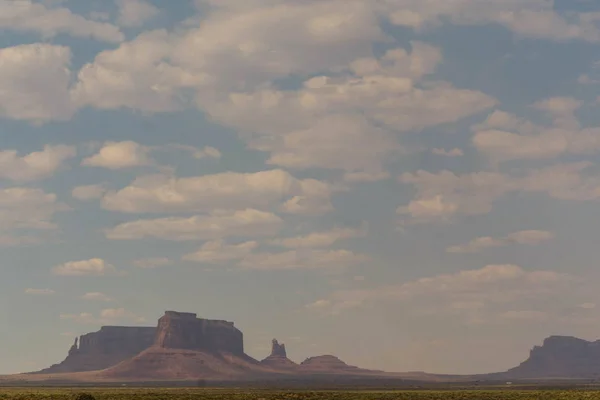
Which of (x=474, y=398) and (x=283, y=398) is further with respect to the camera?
(x=474, y=398)

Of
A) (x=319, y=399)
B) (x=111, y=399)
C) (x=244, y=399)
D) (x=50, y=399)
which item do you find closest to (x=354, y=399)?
(x=319, y=399)

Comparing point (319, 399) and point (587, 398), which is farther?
point (319, 399)

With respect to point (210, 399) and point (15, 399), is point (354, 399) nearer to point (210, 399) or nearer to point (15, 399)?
point (210, 399)

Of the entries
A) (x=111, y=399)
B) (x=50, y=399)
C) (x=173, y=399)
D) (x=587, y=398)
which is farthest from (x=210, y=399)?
(x=587, y=398)

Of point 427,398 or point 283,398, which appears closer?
point 283,398

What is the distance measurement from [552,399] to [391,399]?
30484 mm

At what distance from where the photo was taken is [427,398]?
161000 millimetres

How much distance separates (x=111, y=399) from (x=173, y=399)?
12.2 m

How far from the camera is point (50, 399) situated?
500ft

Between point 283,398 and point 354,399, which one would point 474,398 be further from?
point 283,398

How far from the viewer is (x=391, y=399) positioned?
6186 inches

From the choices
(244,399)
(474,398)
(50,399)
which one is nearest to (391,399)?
(474,398)

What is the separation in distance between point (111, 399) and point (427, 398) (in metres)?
62.7

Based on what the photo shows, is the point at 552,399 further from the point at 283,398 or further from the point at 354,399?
the point at 283,398
